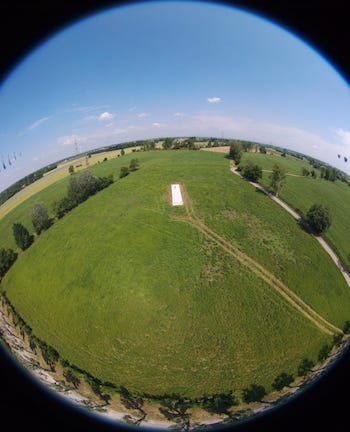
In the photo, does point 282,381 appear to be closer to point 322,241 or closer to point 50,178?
point 322,241

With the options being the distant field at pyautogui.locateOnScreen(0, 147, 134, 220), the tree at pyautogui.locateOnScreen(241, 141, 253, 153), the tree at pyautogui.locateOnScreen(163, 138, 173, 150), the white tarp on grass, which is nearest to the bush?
the tree at pyautogui.locateOnScreen(241, 141, 253, 153)

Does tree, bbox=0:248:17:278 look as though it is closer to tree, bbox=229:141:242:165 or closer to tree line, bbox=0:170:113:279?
tree line, bbox=0:170:113:279

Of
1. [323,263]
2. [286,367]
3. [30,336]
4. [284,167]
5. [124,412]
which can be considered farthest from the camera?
[284,167]

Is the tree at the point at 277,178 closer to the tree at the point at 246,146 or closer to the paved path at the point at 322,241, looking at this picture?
the paved path at the point at 322,241

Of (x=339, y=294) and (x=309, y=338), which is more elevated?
(x=339, y=294)

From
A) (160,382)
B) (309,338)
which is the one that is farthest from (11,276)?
(309,338)

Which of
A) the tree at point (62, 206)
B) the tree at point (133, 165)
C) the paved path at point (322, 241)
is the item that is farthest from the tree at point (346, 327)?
the tree at point (133, 165)

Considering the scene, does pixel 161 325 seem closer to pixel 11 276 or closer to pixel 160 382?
pixel 160 382
